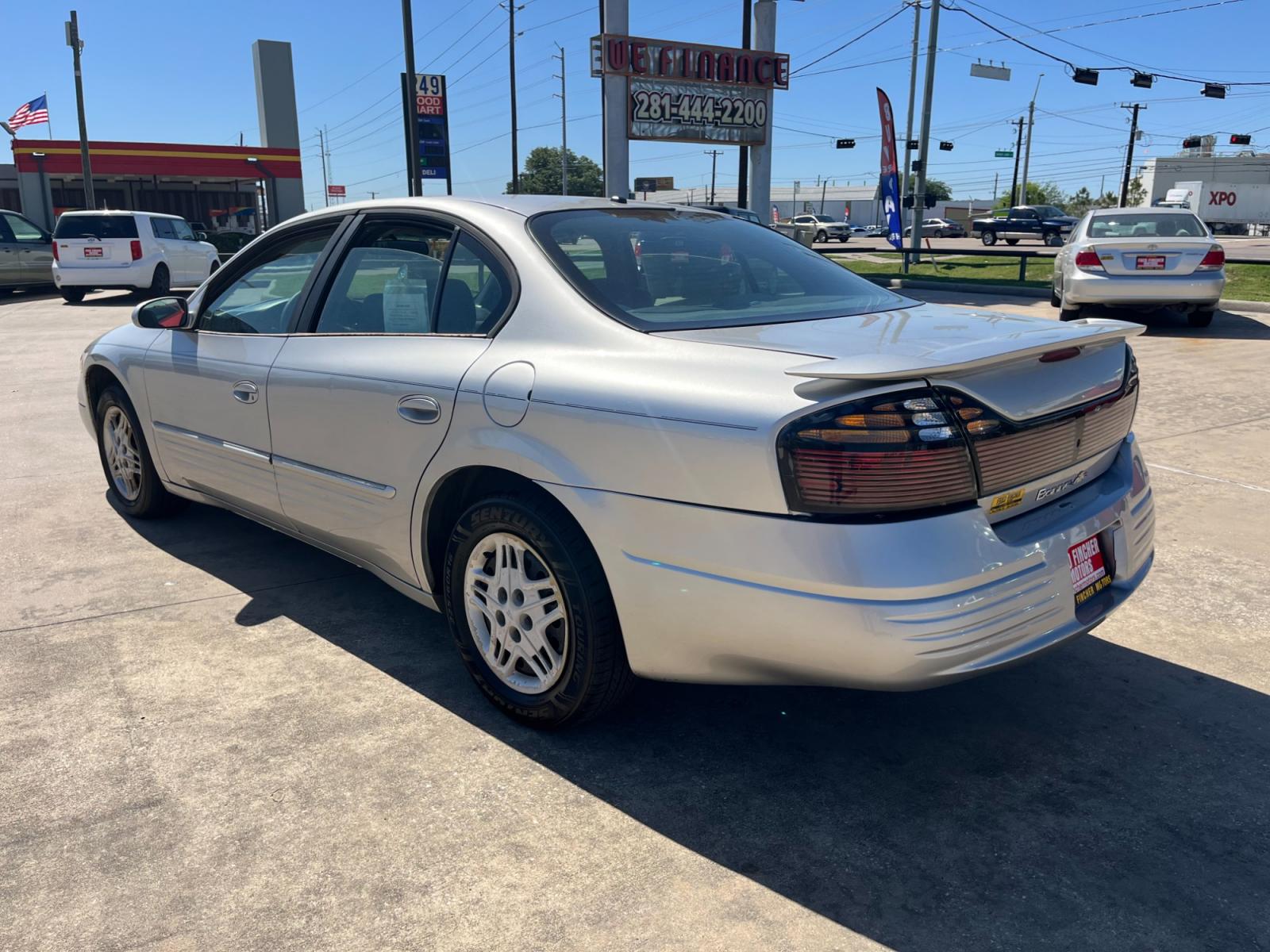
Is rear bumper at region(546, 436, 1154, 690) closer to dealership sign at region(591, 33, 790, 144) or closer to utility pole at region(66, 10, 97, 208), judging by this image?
dealership sign at region(591, 33, 790, 144)

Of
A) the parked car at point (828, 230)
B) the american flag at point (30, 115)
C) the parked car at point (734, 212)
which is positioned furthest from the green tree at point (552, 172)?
the parked car at point (734, 212)

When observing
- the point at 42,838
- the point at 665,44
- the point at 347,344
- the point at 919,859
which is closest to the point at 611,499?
the point at 919,859

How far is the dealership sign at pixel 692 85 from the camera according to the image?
1923 cm

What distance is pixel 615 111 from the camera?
1928 cm

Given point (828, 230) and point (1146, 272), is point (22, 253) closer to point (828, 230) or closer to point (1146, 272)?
point (1146, 272)

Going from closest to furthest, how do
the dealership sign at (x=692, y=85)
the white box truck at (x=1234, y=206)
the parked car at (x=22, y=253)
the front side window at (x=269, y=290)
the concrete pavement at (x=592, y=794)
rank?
the concrete pavement at (x=592, y=794) → the front side window at (x=269, y=290) → the dealership sign at (x=692, y=85) → the parked car at (x=22, y=253) → the white box truck at (x=1234, y=206)

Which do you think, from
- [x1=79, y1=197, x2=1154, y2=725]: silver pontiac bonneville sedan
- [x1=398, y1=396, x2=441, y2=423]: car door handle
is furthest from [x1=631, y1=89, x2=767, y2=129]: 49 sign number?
[x1=398, y1=396, x2=441, y2=423]: car door handle

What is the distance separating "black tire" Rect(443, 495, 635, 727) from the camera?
284cm

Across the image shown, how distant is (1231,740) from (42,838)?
3326 millimetres

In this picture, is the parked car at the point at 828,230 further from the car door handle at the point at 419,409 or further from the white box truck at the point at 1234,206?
the car door handle at the point at 419,409

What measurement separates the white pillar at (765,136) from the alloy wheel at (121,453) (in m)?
17.9

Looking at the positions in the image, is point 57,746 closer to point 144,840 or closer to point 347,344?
point 144,840

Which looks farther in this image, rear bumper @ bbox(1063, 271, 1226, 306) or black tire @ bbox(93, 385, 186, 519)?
rear bumper @ bbox(1063, 271, 1226, 306)

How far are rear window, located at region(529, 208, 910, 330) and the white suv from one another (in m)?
18.1
